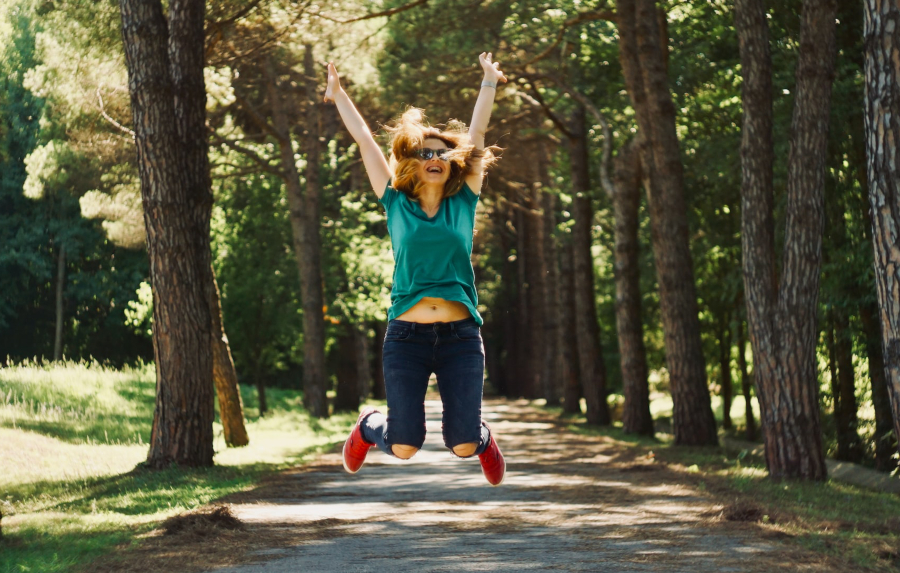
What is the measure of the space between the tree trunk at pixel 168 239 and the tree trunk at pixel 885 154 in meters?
8.56

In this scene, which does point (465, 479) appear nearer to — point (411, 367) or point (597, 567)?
point (597, 567)

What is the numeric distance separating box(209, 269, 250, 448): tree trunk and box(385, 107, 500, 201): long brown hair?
10.7 meters

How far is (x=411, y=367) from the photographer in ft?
19.8

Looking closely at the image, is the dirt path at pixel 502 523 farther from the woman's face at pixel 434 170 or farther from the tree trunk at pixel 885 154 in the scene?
the woman's face at pixel 434 170

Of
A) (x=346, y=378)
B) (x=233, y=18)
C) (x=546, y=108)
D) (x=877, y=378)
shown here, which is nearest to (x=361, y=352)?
(x=346, y=378)

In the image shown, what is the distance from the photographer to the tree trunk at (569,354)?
1242 inches

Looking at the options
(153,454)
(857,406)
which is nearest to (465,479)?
(153,454)

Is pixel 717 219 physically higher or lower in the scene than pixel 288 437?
higher

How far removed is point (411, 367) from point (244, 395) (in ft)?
108

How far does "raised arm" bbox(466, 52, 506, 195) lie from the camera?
20.3 feet

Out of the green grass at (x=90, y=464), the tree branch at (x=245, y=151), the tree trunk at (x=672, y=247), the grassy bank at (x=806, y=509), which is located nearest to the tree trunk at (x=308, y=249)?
the tree branch at (x=245, y=151)

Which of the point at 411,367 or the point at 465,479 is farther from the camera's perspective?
the point at 465,479

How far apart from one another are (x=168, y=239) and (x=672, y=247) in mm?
9232

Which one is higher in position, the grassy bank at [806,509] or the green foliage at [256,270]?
the green foliage at [256,270]
